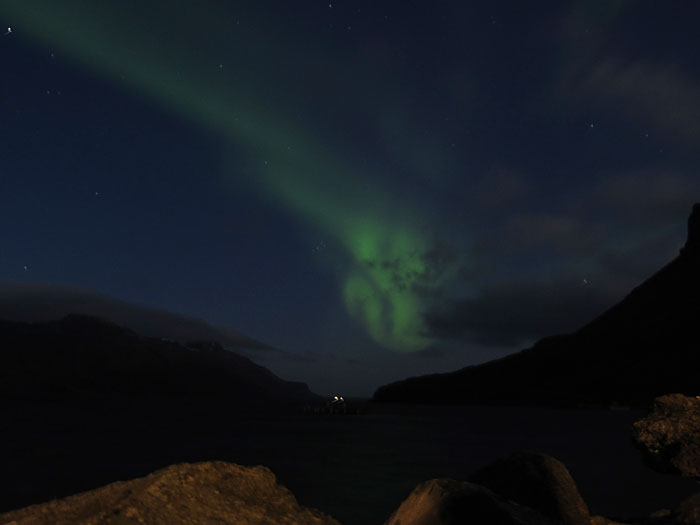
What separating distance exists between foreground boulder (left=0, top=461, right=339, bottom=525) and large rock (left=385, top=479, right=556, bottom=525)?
136 centimetres

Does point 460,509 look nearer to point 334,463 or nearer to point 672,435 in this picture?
point 672,435

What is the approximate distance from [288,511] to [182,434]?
7081 cm

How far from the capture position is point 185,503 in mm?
6383

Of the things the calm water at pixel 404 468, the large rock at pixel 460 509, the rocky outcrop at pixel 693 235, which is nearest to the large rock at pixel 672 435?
the calm water at pixel 404 468

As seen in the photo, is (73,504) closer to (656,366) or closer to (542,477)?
(542,477)

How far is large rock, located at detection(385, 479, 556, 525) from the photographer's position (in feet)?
20.0

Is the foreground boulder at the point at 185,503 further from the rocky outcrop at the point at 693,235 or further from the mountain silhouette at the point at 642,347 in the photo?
the rocky outcrop at the point at 693,235

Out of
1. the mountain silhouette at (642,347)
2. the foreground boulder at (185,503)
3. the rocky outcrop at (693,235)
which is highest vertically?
the rocky outcrop at (693,235)

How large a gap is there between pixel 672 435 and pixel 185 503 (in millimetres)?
16430

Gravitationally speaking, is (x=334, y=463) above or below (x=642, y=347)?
below

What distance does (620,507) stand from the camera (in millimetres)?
22609

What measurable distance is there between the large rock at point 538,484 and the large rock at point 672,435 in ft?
20.7

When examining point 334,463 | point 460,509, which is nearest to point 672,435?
point 460,509

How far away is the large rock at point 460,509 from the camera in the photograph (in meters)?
6.11
